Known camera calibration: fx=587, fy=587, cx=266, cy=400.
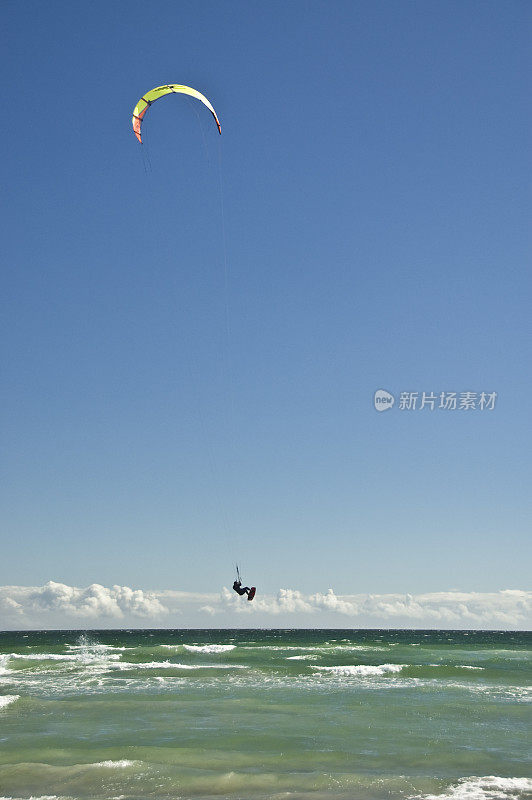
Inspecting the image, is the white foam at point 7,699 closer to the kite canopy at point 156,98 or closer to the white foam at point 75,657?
the white foam at point 75,657

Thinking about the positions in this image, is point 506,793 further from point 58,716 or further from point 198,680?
point 198,680

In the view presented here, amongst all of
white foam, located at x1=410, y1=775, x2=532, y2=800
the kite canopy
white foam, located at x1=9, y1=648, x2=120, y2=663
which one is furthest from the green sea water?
the kite canopy

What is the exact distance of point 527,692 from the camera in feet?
72.8

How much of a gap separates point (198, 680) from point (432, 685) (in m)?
9.84

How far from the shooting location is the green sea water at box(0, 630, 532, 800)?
1056 centimetres

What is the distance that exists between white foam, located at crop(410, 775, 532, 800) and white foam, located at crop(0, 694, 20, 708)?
1467 centimetres

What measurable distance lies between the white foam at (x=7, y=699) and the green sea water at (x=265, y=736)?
2.6 inches

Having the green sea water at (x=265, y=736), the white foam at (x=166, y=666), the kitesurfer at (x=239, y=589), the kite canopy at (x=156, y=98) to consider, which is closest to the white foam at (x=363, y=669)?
the green sea water at (x=265, y=736)

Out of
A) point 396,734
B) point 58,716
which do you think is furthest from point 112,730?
point 396,734

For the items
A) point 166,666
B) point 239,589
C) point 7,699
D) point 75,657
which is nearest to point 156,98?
point 239,589

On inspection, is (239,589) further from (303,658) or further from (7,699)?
(303,658)

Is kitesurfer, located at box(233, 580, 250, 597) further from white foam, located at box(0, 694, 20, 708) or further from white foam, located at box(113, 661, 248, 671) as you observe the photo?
white foam, located at box(113, 661, 248, 671)

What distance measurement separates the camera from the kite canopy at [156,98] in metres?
18.2

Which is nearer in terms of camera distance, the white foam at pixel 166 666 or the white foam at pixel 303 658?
the white foam at pixel 166 666
